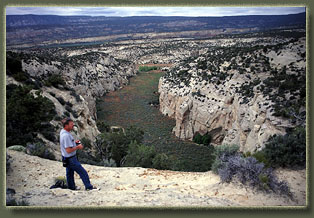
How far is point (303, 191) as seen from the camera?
16.5 feet

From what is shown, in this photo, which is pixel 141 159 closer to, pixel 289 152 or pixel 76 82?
pixel 289 152

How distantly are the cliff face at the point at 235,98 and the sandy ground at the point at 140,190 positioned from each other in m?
7.70

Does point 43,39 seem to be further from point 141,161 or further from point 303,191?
point 303,191

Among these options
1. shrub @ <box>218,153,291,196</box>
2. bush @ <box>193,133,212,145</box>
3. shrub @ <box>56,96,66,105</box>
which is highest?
shrub @ <box>56,96,66,105</box>

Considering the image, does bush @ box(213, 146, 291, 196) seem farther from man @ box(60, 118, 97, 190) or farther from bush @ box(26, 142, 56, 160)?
bush @ box(26, 142, 56, 160)

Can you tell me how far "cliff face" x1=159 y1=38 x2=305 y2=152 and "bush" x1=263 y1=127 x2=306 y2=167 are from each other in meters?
5.80

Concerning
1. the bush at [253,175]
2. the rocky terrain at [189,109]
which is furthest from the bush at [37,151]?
the bush at [253,175]

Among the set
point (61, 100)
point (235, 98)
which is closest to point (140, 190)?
point (61, 100)

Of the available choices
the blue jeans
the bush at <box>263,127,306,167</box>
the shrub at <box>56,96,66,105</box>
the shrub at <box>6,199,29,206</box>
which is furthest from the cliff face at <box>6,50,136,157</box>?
the bush at <box>263,127,306,167</box>

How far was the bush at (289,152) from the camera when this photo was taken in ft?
19.2

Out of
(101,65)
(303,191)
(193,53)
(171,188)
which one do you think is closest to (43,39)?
(171,188)

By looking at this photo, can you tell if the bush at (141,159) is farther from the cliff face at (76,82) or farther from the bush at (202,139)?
the bush at (202,139)

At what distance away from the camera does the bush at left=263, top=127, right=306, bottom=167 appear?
584 centimetres

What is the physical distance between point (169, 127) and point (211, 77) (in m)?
8.09
